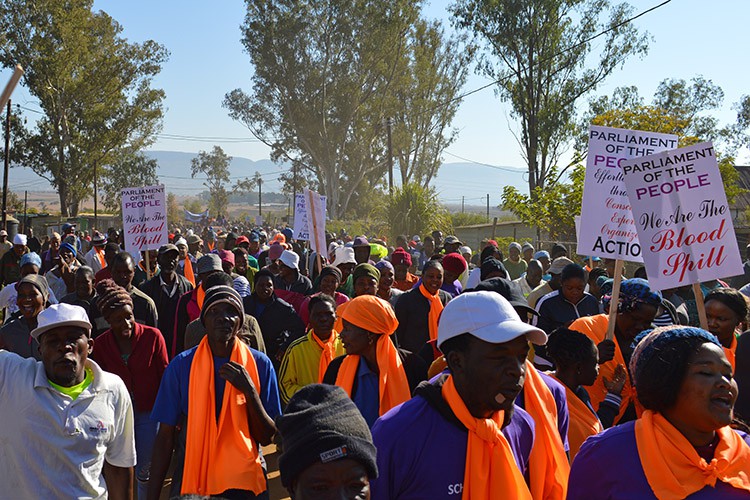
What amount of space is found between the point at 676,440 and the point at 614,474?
0.22m

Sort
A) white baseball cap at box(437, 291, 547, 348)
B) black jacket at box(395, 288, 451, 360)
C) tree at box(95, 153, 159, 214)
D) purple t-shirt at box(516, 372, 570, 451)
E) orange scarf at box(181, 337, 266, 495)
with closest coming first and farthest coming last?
white baseball cap at box(437, 291, 547, 348)
purple t-shirt at box(516, 372, 570, 451)
orange scarf at box(181, 337, 266, 495)
black jacket at box(395, 288, 451, 360)
tree at box(95, 153, 159, 214)

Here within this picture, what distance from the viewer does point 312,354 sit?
5.71 meters

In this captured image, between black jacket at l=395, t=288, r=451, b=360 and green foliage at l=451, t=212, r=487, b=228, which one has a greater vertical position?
green foliage at l=451, t=212, r=487, b=228

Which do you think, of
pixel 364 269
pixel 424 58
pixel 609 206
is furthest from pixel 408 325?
pixel 424 58

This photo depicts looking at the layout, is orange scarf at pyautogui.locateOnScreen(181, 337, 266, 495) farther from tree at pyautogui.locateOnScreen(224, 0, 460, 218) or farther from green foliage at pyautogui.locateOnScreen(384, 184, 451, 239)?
tree at pyautogui.locateOnScreen(224, 0, 460, 218)

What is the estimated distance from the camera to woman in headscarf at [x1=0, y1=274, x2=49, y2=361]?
5836mm

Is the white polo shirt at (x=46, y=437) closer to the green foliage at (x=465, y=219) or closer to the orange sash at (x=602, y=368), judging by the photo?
the orange sash at (x=602, y=368)

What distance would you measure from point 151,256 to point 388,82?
38.8 m

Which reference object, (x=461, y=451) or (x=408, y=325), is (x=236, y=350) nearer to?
(x=461, y=451)

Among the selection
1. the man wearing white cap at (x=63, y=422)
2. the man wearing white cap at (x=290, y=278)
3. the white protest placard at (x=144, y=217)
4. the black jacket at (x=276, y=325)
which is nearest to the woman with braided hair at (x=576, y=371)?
the man wearing white cap at (x=63, y=422)

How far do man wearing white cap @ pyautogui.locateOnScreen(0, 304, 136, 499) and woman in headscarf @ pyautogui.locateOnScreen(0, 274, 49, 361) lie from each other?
217 cm

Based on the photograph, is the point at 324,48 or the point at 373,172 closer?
the point at 324,48

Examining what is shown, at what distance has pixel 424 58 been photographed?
5106 cm

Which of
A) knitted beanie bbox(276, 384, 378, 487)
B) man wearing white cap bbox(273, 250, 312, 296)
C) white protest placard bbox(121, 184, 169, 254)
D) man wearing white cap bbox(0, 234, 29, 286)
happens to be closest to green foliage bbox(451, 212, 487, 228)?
man wearing white cap bbox(0, 234, 29, 286)
